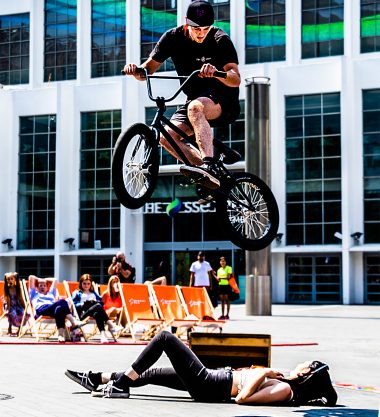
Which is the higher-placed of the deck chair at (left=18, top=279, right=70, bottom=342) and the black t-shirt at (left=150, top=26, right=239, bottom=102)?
the black t-shirt at (left=150, top=26, right=239, bottom=102)

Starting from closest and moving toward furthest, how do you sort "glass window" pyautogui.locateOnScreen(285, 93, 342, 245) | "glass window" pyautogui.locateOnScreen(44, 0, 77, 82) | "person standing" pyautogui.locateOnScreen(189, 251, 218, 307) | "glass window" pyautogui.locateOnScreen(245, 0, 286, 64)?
1. "person standing" pyautogui.locateOnScreen(189, 251, 218, 307)
2. "glass window" pyautogui.locateOnScreen(285, 93, 342, 245)
3. "glass window" pyautogui.locateOnScreen(245, 0, 286, 64)
4. "glass window" pyautogui.locateOnScreen(44, 0, 77, 82)

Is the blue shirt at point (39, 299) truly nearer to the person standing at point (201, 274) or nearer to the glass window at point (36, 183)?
the person standing at point (201, 274)

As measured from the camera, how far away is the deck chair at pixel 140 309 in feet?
62.3

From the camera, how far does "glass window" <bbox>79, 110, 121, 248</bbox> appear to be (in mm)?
49719

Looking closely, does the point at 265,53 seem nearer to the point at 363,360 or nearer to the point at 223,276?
the point at 223,276

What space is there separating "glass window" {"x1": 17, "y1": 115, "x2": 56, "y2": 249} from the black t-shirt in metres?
43.8

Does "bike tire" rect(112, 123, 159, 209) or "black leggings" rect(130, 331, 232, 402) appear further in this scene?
"black leggings" rect(130, 331, 232, 402)

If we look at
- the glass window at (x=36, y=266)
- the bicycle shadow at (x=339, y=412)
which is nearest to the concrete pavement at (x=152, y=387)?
the bicycle shadow at (x=339, y=412)

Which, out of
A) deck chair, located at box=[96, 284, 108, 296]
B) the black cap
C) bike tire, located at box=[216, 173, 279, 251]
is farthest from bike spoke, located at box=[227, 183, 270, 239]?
deck chair, located at box=[96, 284, 108, 296]

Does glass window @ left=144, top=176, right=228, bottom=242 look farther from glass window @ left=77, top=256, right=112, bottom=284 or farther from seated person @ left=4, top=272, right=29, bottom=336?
seated person @ left=4, top=272, right=29, bottom=336

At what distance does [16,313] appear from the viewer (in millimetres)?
19625

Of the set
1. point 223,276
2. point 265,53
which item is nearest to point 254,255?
point 223,276

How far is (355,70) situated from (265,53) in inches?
214

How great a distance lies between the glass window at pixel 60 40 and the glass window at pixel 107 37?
1.36 m
